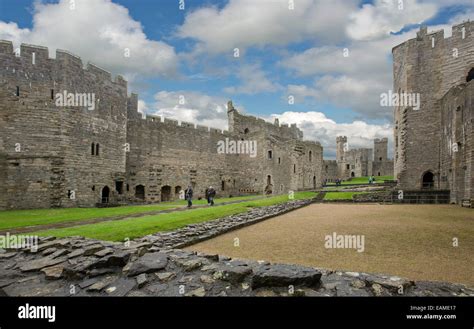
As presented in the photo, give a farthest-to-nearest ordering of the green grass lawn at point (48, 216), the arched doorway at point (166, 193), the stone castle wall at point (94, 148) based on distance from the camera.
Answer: the arched doorway at point (166, 193) → the stone castle wall at point (94, 148) → the green grass lawn at point (48, 216)

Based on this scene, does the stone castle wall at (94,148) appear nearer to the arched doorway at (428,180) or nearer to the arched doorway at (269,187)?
the arched doorway at (269,187)

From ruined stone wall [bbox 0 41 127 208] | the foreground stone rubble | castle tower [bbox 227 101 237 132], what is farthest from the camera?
castle tower [bbox 227 101 237 132]

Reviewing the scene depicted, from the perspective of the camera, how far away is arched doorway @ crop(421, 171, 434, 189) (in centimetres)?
2311

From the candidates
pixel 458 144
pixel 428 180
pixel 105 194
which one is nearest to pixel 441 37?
pixel 458 144

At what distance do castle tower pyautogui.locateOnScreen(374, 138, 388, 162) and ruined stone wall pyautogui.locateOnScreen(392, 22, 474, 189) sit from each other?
126 ft

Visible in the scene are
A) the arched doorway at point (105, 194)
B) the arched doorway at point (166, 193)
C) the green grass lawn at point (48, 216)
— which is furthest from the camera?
the arched doorway at point (166, 193)

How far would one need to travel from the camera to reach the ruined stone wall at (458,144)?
1606 centimetres

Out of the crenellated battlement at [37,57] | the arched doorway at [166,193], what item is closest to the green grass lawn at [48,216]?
the crenellated battlement at [37,57]

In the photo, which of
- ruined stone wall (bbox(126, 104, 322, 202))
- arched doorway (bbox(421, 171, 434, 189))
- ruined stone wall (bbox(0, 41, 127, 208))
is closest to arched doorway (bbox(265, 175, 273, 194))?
ruined stone wall (bbox(126, 104, 322, 202))

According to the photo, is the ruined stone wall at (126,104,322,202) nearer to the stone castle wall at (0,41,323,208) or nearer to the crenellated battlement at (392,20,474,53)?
the stone castle wall at (0,41,323,208)

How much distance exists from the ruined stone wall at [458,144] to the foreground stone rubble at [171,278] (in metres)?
16.4

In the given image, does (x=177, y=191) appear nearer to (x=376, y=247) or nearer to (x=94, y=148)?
(x=94, y=148)
